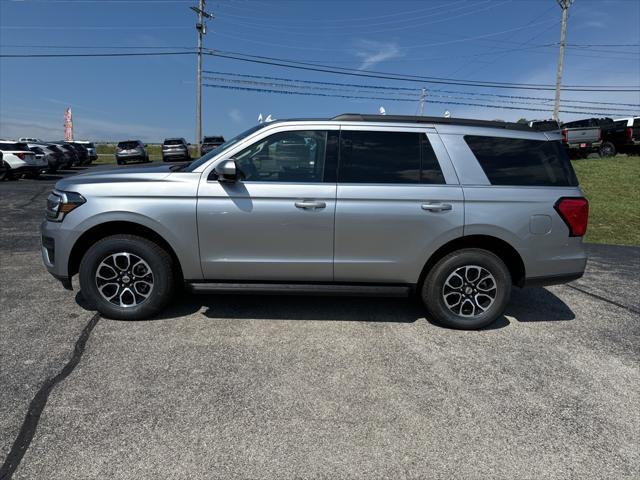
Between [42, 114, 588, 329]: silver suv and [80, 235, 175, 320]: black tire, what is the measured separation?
1 cm

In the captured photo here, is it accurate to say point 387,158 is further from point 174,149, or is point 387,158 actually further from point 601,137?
point 174,149

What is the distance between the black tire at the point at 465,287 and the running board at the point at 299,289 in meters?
0.31

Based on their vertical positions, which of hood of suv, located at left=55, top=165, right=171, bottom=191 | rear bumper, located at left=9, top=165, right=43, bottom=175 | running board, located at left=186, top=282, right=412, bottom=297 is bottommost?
running board, located at left=186, top=282, right=412, bottom=297

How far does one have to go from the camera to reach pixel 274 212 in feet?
12.8

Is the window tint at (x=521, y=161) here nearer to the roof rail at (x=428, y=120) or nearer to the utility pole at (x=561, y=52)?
the roof rail at (x=428, y=120)

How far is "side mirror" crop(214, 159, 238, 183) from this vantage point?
12.2ft

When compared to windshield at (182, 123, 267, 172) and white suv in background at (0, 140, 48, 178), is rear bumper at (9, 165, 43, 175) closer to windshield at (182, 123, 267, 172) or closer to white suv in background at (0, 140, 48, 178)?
white suv in background at (0, 140, 48, 178)

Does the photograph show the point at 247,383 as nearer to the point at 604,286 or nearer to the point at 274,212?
the point at 274,212

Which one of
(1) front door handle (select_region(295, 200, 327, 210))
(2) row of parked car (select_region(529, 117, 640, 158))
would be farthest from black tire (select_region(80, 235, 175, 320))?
(2) row of parked car (select_region(529, 117, 640, 158))

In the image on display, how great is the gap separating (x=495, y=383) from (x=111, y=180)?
12.1 ft

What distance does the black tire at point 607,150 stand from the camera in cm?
2198

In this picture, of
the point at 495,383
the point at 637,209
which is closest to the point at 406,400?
the point at 495,383

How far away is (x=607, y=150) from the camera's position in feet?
72.5

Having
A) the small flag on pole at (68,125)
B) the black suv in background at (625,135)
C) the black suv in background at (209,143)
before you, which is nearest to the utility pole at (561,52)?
the black suv in background at (625,135)
